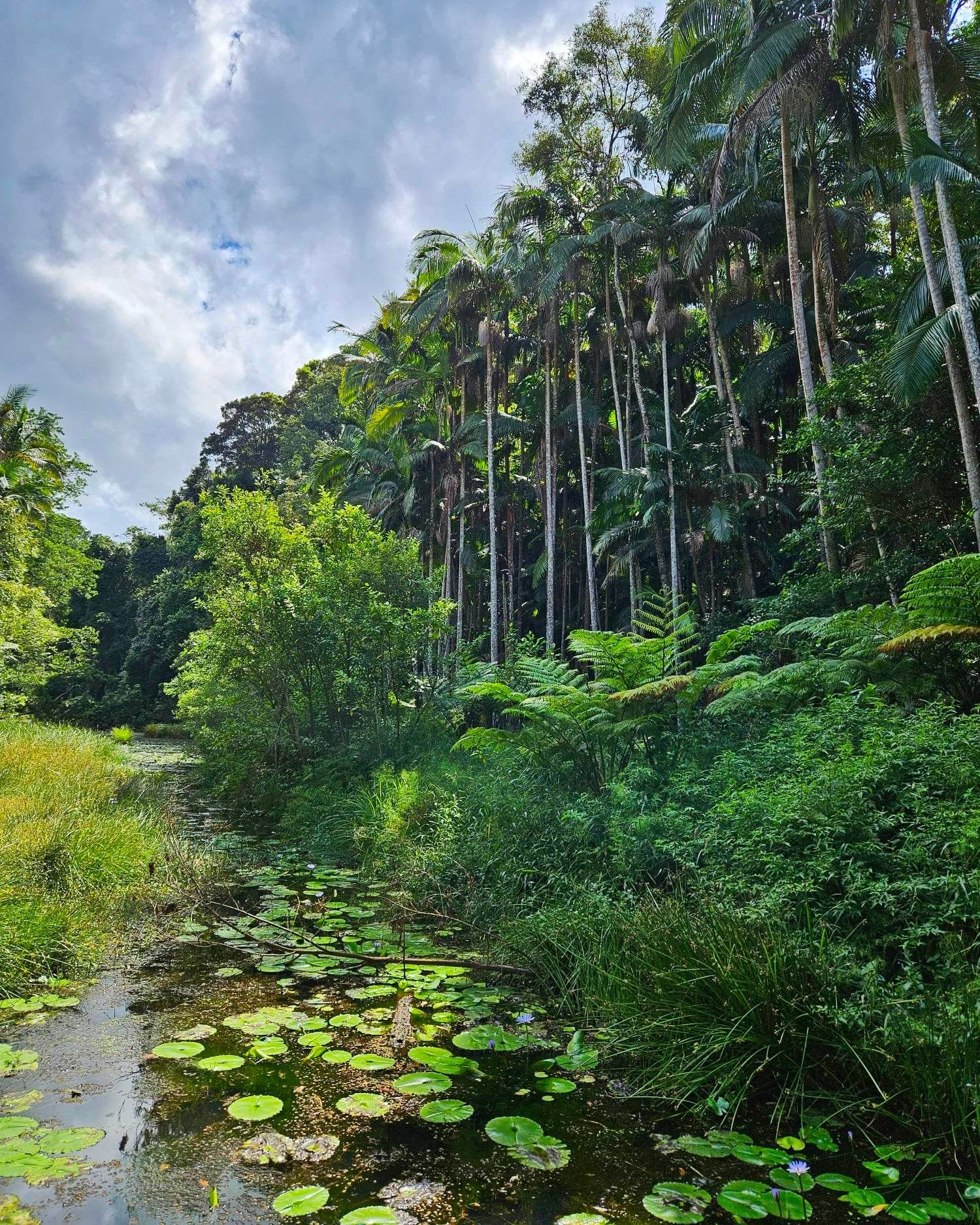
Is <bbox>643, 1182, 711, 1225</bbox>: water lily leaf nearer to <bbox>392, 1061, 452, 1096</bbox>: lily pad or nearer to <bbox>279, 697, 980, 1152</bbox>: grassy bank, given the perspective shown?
<bbox>279, 697, 980, 1152</bbox>: grassy bank

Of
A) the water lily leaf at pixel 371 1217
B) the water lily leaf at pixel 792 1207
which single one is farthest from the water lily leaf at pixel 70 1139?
the water lily leaf at pixel 792 1207

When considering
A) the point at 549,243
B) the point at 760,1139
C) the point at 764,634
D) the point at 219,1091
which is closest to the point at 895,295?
the point at 764,634

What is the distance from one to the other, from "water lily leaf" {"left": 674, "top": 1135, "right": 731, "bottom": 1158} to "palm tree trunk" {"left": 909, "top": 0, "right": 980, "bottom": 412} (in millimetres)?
9064

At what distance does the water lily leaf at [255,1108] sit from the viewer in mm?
2887

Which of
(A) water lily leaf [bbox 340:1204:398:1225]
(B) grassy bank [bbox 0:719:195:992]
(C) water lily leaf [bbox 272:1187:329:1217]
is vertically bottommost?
(A) water lily leaf [bbox 340:1204:398:1225]

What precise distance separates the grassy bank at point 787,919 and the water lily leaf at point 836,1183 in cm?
36

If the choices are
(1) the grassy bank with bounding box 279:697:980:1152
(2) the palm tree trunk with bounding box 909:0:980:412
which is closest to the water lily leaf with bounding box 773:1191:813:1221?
(1) the grassy bank with bounding box 279:697:980:1152

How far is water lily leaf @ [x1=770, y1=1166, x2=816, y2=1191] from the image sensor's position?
2.41 meters

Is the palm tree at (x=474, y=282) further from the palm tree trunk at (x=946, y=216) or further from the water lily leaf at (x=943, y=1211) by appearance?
the water lily leaf at (x=943, y=1211)

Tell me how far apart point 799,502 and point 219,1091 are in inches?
693

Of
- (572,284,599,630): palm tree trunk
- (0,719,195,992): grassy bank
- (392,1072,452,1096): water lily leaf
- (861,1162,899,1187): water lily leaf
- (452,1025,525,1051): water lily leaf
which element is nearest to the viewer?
(861,1162,899,1187): water lily leaf

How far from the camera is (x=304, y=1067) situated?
11.0ft

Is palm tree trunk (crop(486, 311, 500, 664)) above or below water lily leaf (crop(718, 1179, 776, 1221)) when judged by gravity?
above

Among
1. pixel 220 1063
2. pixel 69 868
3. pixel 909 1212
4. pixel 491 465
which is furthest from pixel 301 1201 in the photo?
pixel 491 465
